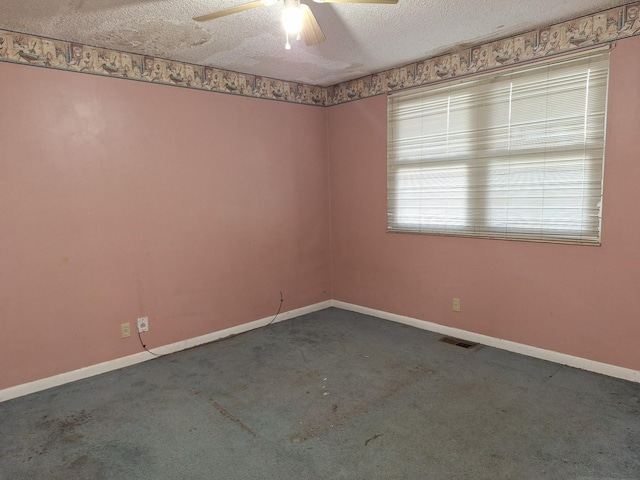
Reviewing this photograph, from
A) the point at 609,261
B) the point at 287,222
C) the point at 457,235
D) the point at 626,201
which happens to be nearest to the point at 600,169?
the point at 626,201

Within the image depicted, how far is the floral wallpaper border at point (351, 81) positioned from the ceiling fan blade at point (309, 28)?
160 centimetres

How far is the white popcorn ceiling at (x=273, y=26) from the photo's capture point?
2318 millimetres

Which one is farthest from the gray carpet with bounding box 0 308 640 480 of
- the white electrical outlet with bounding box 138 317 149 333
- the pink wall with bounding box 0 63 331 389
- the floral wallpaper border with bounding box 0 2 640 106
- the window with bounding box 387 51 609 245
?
the floral wallpaper border with bounding box 0 2 640 106

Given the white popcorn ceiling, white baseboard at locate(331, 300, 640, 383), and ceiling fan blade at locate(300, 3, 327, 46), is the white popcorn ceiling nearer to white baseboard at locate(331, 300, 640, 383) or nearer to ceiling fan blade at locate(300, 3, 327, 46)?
ceiling fan blade at locate(300, 3, 327, 46)

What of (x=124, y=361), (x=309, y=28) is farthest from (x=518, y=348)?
(x=124, y=361)

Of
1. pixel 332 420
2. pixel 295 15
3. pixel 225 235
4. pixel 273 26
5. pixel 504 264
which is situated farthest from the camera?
pixel 225 235

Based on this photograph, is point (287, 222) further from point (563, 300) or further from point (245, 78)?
point (563, 300)

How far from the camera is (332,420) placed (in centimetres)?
235

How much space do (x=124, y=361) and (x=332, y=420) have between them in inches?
71.4

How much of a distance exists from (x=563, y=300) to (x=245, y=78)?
3.25m

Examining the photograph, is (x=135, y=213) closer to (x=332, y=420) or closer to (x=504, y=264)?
(x=332, y=420)

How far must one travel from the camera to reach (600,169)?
107 inches

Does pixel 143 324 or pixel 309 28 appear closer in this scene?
pixel 309 28

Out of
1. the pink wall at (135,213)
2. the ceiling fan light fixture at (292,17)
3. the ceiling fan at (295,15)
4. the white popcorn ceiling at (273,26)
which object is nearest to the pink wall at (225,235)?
the pink wall at (135,213)
